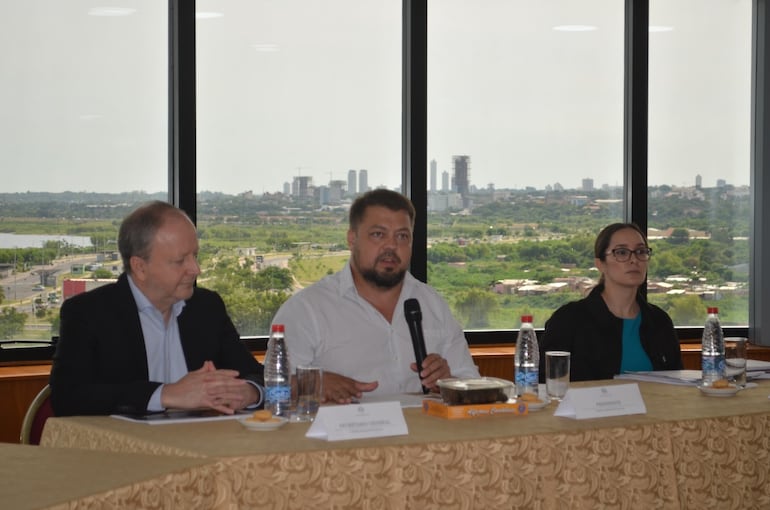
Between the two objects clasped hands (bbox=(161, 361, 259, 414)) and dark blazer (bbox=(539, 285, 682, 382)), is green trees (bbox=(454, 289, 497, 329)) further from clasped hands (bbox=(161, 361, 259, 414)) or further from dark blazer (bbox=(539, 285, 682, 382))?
clasped hands (bbox=(161, 361, 259, 414))

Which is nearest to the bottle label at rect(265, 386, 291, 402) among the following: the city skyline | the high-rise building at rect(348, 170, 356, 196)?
the city skyline

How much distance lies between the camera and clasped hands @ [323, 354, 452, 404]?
10.3 ft

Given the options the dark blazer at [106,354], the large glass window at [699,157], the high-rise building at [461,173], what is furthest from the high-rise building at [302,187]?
the dark blazer at [106,354]

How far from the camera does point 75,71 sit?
511 centimetres

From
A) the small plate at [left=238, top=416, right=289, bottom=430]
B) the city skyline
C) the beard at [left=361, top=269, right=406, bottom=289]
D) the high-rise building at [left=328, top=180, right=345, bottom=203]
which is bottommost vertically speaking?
the small plate at [left=238, top=416, right=289, bottom=430]

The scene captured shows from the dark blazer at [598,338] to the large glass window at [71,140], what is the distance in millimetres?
2268

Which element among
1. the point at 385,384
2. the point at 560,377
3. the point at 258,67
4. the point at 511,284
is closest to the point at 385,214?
the point at 385,384

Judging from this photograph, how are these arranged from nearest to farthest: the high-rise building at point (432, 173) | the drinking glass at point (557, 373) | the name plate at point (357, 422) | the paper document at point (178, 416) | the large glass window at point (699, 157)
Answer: the name plate at point (357, 422) < the paper document at point (178, 416) < the drinking glass at point (557, 373) < the high-rise building at point (432, 173) < the large glass window at point (699, 157)

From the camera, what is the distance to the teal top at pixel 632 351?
4156mm

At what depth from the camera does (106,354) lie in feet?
10.1

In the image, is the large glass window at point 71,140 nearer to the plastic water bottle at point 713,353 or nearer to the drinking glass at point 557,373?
the drinking glass at point 557,373

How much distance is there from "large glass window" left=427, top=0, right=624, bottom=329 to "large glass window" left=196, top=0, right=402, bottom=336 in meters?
0.34

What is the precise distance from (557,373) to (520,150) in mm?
3128

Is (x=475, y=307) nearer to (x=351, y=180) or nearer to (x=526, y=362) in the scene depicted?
(x=351, y=180)
